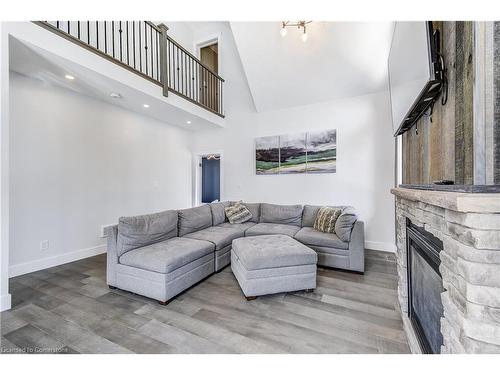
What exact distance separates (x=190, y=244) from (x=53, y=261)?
6.82ft

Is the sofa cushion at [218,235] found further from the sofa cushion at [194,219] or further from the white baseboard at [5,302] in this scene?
the white baseboard at [5,302]

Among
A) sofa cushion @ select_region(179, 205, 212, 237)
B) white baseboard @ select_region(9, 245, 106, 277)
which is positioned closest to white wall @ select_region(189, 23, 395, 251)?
sofa cushion @ select_region(179, 205, 212, 237)

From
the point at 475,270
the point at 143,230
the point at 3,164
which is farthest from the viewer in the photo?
the point at 143,230

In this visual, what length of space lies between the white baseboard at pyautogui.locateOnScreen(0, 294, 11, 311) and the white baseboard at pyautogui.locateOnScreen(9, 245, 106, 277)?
0.95 metres

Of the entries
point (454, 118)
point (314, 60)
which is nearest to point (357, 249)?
point (454, 118)

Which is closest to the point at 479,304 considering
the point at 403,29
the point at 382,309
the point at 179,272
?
the point at 382,309

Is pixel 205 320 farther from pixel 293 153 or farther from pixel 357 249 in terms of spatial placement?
pixel 293 153

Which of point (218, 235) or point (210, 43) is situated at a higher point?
point (210, 43)

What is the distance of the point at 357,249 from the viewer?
268cm

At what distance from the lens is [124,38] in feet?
13.1

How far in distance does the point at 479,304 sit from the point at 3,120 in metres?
3.27

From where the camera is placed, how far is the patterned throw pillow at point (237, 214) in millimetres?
3836
